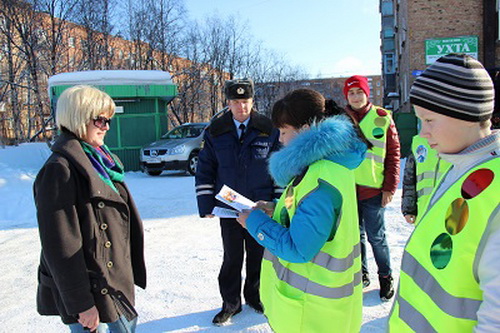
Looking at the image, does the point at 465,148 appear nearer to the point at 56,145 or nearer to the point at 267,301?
the point at 267,301

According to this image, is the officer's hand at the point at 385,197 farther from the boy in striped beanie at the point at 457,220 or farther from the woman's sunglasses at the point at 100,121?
the woman's sunglasses at the point at 100,121

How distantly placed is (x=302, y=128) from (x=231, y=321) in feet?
6.74

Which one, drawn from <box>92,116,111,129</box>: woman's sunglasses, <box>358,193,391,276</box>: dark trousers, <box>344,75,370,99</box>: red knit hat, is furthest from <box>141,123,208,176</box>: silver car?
<box>92,116,111,129</box>: woman's sunglasses

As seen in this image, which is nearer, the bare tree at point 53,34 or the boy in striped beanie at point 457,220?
the boy in striped beanie at point 457,220

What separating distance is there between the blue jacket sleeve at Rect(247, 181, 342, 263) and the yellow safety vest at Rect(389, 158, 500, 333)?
0.43 metres

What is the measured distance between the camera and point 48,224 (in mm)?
1701

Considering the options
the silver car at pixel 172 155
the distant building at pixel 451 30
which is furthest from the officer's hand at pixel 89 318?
the distant building at pixel 451 30

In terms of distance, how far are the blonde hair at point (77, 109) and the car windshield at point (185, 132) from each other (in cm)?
1073

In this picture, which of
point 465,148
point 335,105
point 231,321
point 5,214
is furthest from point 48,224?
point 5,214

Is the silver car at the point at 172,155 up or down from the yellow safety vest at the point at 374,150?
down

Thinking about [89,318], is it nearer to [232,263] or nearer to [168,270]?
[232,263]

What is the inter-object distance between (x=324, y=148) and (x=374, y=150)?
6.32ft

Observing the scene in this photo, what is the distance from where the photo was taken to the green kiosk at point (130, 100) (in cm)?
1312

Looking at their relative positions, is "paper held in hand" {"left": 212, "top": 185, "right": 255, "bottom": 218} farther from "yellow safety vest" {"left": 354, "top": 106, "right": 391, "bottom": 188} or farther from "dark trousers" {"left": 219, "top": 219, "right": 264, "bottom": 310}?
"yellow safety vest" {"left": 354, "top": 106, "right": 391, "bottom": 188}
